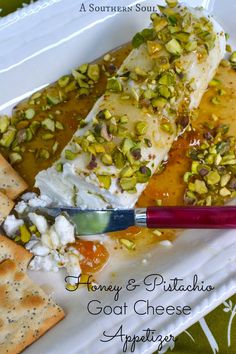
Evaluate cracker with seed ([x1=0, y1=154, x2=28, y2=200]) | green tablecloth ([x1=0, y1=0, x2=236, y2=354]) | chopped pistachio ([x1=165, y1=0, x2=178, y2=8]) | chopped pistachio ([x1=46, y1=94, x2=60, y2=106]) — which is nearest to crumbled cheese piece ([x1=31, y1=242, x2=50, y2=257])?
cracker with seed ([x1=0, y1=154, x2=28, y2=200])

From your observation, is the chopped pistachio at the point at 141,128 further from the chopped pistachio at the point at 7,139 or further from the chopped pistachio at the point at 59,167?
the chopped pistachio at the point at 7,139

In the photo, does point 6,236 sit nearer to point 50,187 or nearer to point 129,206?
point 50,187

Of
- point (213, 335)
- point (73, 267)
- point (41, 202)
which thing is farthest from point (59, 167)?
point (213, 335)

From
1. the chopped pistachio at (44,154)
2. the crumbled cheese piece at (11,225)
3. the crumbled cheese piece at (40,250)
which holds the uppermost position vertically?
the chopped pistachio at (44,154)

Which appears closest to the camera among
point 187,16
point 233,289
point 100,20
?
point 233,289

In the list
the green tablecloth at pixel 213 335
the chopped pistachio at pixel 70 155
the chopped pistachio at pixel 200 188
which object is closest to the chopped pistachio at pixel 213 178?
the chopped pistachio at pixel 200 188

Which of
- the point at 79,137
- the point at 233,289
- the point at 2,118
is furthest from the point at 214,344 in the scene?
the point at 2,118
